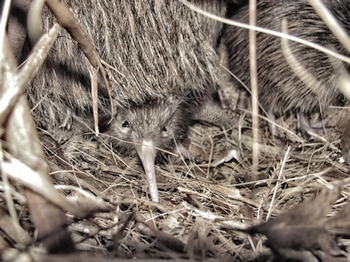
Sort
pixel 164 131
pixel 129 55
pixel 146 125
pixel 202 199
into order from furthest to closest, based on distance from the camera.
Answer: pixel 164 131 < pixel 146 125 < pixel 129 55 < pixel 202 199

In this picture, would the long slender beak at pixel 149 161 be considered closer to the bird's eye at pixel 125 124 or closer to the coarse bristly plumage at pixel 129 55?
the bird's eye at pixel 125 124

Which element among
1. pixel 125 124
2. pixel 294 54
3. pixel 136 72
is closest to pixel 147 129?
pixel 125 124

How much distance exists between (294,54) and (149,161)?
1079 millimetres

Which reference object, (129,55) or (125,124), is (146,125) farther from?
(129,55)

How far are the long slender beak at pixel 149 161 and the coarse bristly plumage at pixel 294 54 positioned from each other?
0.87m

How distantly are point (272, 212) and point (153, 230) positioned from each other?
2.01 feet

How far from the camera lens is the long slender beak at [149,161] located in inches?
111

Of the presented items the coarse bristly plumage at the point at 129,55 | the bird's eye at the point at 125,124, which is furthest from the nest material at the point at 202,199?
the coarse bristly plumage at the point at 129,55

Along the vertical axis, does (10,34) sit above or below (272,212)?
above

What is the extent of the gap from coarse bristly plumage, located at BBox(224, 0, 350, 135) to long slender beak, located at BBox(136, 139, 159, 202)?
0.87m

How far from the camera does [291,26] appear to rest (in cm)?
328

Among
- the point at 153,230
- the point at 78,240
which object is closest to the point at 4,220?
the point at 78,240

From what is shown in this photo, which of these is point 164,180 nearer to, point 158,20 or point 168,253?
point 158,20

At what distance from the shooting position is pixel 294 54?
3279 millimetres
